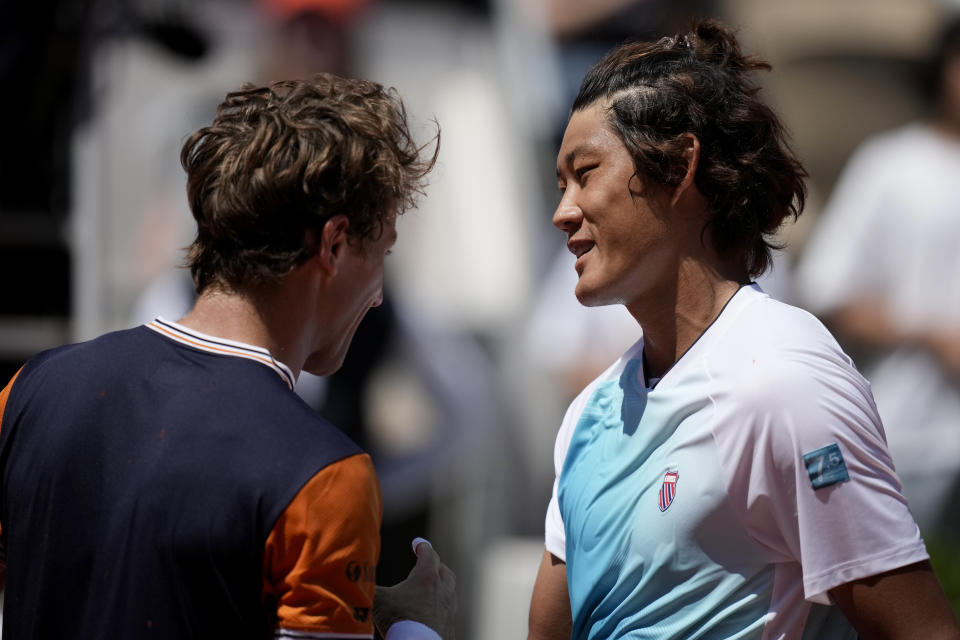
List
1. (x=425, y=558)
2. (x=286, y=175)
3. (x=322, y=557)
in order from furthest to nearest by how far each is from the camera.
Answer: (x=425, y=558) → (x=286, y=175) → (x=322, y=557)

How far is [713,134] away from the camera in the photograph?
6.94ft

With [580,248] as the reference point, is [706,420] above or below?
below

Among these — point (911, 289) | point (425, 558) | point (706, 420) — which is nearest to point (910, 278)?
point (911, 289)

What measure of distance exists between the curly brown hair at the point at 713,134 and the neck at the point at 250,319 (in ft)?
2.40

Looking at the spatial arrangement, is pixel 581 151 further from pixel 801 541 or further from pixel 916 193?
pixel 916 193

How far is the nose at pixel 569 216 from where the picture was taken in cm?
219

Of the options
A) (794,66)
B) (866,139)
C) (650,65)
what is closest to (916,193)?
(866,139)

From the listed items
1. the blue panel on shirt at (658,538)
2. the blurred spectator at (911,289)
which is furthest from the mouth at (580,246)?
the blurred spectator at (911,289)

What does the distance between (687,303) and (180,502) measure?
1.00m

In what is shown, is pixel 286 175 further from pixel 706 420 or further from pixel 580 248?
pixel 706 420

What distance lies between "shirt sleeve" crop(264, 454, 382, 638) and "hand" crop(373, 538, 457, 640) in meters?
0.26

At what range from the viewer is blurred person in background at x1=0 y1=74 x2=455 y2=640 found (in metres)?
1.57

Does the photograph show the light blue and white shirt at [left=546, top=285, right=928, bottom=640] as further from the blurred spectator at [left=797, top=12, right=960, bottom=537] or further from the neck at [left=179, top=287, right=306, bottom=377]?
the blurred spectator at [left=797, top=12, right=960, bottom=537]

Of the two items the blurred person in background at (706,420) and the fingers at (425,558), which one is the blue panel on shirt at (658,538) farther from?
the fingers at (425,558)
